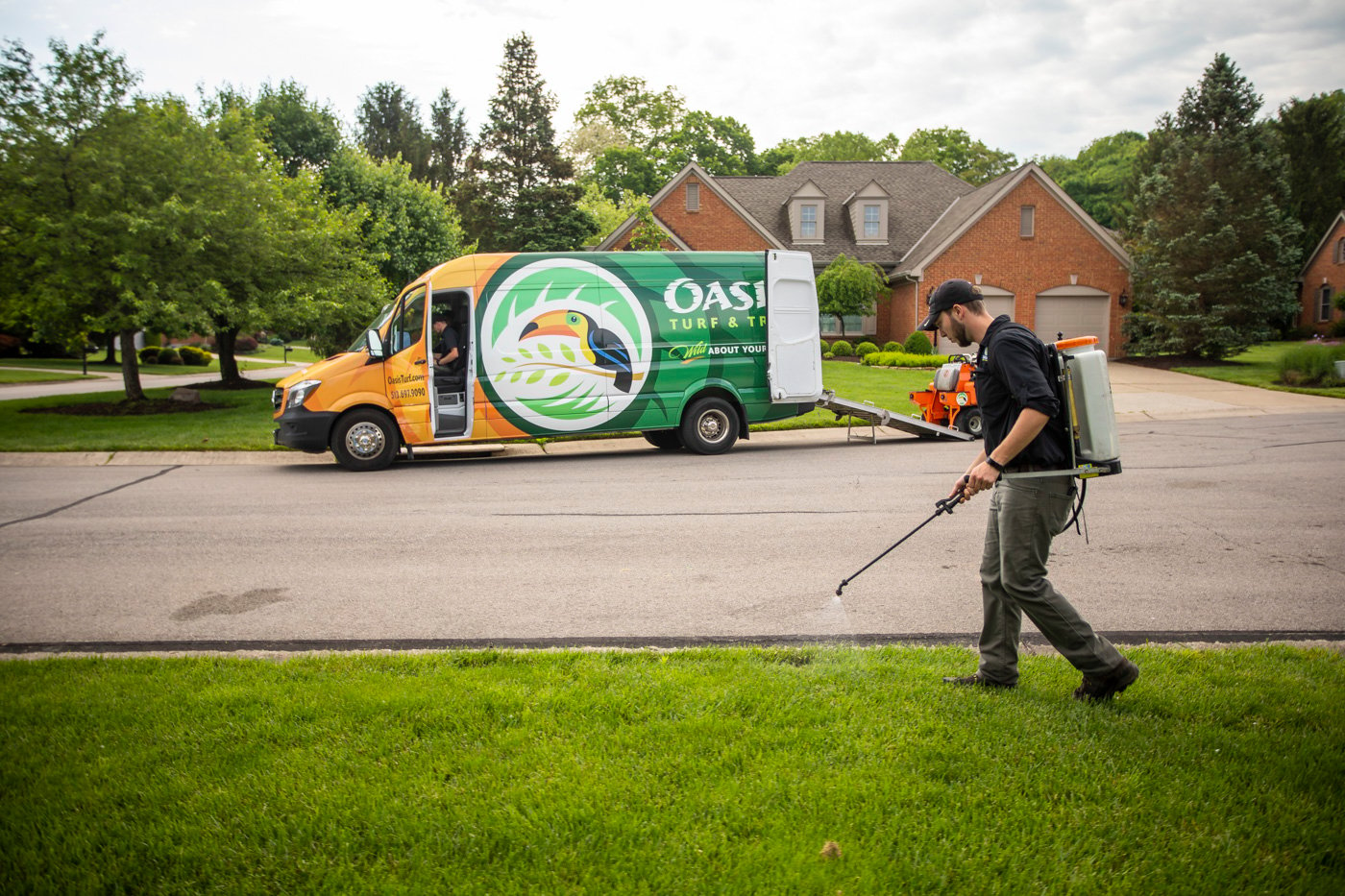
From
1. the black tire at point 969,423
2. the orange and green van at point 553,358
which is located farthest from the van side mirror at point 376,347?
the black tire at point 969,423

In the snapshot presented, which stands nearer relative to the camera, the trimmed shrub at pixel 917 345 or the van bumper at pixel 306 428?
the van bumper at pixel 306 428

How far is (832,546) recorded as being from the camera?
7.54 metres

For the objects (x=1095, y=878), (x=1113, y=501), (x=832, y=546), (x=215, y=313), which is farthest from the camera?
(x=215, y=313)

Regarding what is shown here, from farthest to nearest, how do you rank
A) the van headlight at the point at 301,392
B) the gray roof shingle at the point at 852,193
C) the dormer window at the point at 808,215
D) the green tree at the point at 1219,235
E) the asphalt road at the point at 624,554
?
the gray roof shingle at the point at 852,193 → the dormer window at the point at 808,215 → the green tree at the point at 1219,235 → the van headlight at the point at 301,392 → the asphalt road at the point at 624,554

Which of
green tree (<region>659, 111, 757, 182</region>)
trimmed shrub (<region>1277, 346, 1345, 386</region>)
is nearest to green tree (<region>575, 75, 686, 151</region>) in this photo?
green tree (<region>659, 111, 757, 182</region>)

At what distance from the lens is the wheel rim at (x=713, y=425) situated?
547 inches

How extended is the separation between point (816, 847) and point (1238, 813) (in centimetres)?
151

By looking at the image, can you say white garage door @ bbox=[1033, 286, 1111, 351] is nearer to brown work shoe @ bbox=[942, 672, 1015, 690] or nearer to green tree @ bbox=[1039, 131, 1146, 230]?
green tree @ bbox=[1039, 131, 1146, 230]

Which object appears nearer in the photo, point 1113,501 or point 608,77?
point 1113,501

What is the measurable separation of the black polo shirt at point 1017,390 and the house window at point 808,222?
33.1 meters

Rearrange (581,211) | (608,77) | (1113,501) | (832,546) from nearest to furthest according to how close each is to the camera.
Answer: (832,546) < (1113,501) < (581,211) < (608,77)

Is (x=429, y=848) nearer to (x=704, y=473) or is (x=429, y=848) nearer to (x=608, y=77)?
(x=704, y=473)

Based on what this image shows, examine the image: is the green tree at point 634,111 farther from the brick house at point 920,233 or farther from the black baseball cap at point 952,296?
the black baseball cap at point 952,296

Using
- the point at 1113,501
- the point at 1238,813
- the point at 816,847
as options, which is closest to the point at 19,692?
the point at 816,847
